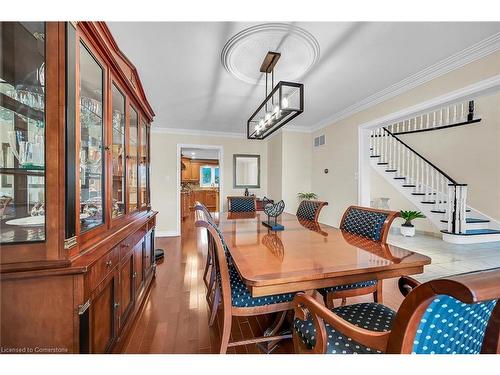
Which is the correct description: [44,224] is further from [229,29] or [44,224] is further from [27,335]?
[229,29]

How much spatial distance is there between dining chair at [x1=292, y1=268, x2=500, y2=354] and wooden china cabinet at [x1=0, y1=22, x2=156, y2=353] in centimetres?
105

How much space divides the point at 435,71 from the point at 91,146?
3.47 metres

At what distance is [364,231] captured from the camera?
184 centimetres

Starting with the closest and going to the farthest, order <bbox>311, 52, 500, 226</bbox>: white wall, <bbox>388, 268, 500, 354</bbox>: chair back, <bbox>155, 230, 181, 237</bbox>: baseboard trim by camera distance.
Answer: <bbox>388, 268, 500, 354</bbox>: chair back → <bbox>311, 52, 500, 226</bbox>: white wall → <bbox>155, 230, 181, 237</bbox>: baseboard trim

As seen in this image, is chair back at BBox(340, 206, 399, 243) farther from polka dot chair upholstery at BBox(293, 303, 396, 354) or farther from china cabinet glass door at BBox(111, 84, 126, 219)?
china cabinet glass door at BBox(111, 84, 126, 219)

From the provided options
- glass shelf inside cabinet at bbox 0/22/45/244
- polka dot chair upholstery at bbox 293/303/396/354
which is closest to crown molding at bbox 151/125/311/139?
glass shelf inside cabinet at bbox 0/22/45/244

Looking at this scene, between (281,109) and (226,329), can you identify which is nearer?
(226,329)

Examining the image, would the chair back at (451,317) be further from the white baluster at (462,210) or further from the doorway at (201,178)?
the doorway at (201,178)

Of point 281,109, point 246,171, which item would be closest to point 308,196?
point 246,171

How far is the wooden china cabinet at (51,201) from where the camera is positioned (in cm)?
91

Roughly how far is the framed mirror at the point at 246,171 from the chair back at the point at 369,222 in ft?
12.2

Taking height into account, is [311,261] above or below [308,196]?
below

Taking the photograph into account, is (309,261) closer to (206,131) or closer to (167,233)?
(167,233)

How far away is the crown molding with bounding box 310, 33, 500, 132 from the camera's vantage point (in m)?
2.03
